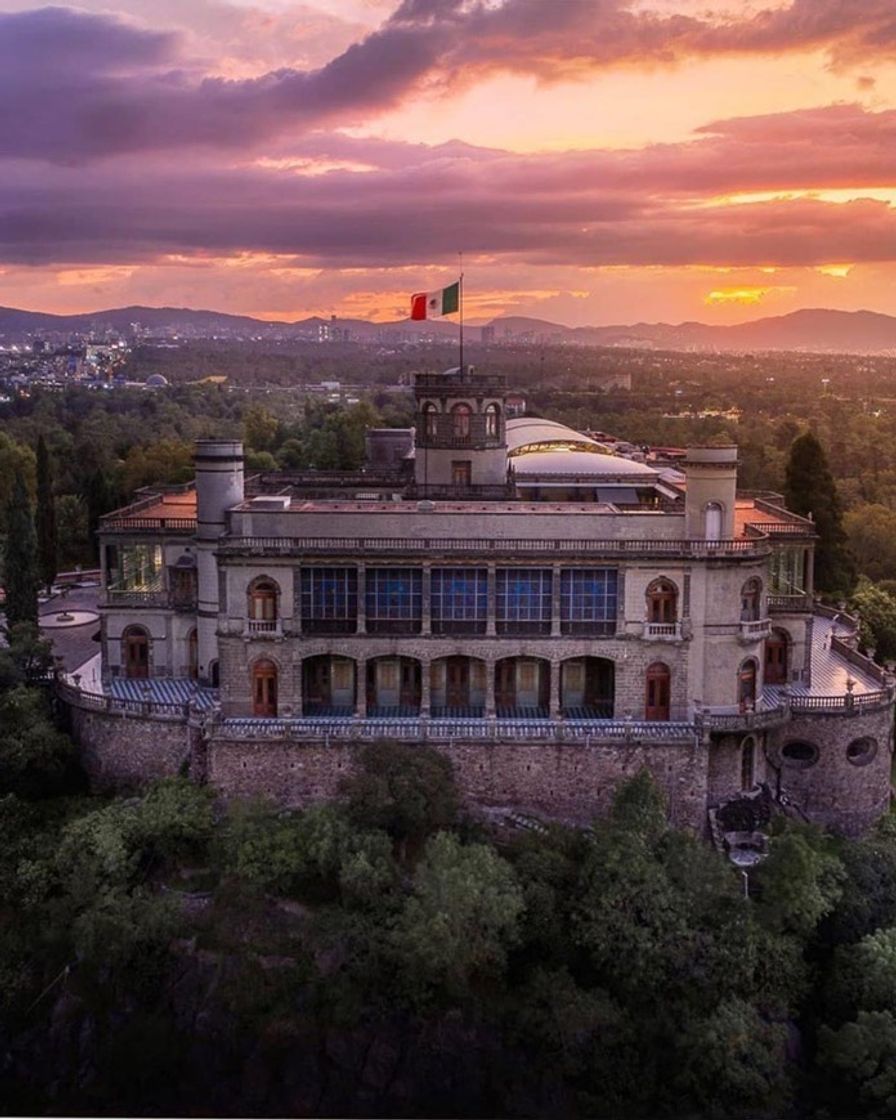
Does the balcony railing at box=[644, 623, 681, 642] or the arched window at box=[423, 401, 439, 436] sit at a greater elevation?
the arched window at box=[423, 401, 439, 436]

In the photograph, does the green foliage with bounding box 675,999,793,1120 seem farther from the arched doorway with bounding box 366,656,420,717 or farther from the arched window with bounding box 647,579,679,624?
the arched doorway with bounding box 366,656,420,717

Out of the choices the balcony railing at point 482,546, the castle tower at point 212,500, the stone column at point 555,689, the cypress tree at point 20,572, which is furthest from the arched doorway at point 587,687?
the cypress tree at point 20,572

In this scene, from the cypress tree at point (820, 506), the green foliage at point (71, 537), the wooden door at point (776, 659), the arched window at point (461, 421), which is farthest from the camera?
the green foliage at point (71, 537)

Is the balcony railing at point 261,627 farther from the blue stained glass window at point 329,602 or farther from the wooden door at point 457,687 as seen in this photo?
the wooden door at point 457,687

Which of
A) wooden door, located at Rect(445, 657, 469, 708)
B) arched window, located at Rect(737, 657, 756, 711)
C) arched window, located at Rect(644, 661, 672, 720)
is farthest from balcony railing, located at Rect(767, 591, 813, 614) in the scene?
wooden door, located at Rect(445, 657, 469, 708)

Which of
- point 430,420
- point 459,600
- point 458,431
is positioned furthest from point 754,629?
point 430,420

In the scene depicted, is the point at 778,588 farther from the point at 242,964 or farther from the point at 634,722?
the point at 242,964
